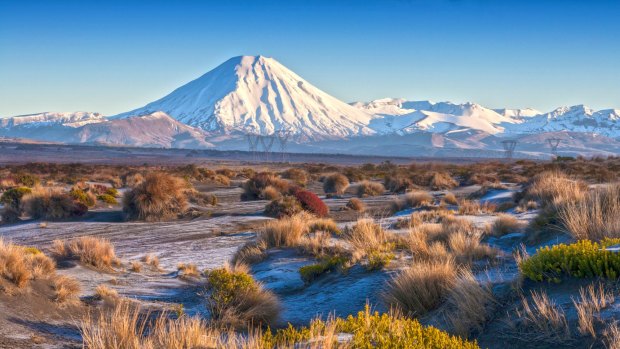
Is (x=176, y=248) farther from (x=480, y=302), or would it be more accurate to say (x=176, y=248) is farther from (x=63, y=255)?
(x=480, y=302)

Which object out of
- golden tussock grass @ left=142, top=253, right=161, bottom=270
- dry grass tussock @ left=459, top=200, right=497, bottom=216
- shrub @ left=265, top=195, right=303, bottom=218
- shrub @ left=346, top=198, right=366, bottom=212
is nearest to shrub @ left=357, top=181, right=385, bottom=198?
shrub @ left=346, top=198, right=366, bottom=212

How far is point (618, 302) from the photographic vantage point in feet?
19.5

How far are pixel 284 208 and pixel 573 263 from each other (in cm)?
1473

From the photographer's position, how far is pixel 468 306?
6.89m

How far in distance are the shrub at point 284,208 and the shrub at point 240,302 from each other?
11728 mm

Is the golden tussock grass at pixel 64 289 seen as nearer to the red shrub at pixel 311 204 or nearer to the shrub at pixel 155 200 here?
the shrub at pixel 155 200

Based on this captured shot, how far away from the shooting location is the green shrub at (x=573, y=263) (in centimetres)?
651

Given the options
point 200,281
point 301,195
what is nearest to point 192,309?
point 200,281

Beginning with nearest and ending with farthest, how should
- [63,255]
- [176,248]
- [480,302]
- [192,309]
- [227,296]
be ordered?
[480,302]
[227,296]
[192,309]
[63,255]
[176,248]

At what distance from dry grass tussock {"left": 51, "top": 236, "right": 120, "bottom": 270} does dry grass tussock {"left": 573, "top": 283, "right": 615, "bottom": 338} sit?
901 cm

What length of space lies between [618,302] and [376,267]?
4.57m

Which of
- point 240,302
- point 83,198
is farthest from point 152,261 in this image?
point 83,198

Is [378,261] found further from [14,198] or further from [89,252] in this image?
[14,198]

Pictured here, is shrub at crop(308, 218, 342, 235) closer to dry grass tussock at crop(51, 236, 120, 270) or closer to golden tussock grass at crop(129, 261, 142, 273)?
golden tussock grass at crop(129, 261, 142, 273)
